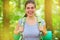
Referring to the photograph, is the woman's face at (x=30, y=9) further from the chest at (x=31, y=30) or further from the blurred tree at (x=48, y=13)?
the blurred tree at (x=48, y=13)

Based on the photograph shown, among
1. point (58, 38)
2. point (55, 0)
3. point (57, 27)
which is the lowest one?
point (58, 38)

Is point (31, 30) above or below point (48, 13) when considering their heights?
below

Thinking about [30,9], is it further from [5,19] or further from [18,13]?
[5,19]

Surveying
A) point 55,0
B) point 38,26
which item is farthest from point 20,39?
point 55,0

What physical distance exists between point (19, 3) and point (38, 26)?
1064mm

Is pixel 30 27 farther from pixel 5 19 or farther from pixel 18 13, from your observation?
pixel 5 19

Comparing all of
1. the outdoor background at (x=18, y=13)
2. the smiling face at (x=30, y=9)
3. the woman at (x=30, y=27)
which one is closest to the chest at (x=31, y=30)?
the woman at (x=30, y=27)

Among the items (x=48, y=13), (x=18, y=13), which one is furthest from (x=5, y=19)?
(x=48, y=13)

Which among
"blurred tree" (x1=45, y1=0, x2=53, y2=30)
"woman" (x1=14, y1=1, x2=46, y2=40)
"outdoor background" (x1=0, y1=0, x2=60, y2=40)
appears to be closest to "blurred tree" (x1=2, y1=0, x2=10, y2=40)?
"outdoor background" (x1=0, y1=0, x2=60, y2=40)

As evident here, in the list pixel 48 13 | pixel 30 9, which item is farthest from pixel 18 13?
pixel 30 9

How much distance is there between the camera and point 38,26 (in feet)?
7.30

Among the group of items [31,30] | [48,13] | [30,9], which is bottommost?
[31,30]

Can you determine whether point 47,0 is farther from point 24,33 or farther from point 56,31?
point 24,33

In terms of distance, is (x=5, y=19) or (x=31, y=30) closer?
(x=31, y=30)
